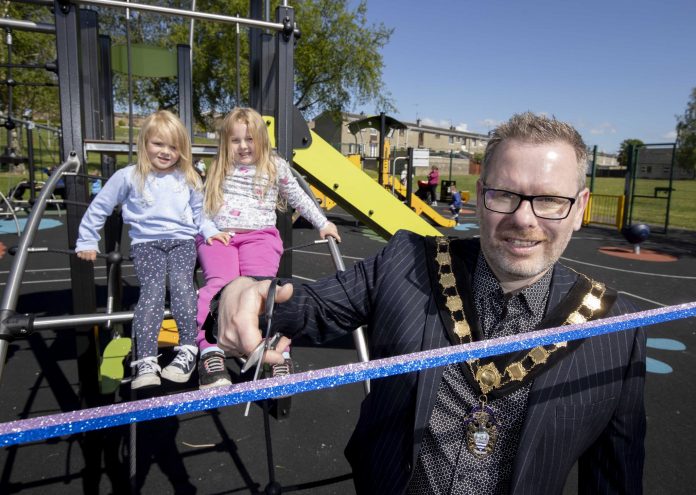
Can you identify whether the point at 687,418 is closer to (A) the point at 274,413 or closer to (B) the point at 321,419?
(B) the point at 321,419

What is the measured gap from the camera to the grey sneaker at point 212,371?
2107 millimetres

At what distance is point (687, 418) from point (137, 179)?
4216 mm

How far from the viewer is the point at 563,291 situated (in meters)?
1.22

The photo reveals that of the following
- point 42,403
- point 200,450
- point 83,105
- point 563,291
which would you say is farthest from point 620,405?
point 42,403

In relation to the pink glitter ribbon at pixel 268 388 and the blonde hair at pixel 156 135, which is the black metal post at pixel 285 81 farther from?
the pink glitter ribbon at pixel 268 388

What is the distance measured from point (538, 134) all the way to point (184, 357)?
1927 mm

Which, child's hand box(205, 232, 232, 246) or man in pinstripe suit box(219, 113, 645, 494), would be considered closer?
man in pinstripe suit box(219, 113, 645, 494)

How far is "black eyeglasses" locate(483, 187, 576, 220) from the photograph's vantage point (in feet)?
3.64

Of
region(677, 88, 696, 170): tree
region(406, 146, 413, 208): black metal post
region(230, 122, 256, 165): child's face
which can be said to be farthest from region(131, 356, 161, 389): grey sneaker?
region(677, 88, 696, 170): tree

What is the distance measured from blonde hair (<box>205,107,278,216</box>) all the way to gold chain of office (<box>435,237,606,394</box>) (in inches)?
74.5

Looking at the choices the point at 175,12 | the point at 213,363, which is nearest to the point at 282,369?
the point at 213,363

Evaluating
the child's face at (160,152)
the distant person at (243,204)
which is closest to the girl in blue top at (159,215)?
the child's face at (160,152)

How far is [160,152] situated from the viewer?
268cm

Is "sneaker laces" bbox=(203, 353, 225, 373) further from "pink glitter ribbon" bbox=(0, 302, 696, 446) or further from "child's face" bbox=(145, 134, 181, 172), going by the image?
"pink glitter ribbon" bbox=(0, 302, 696, 446)
